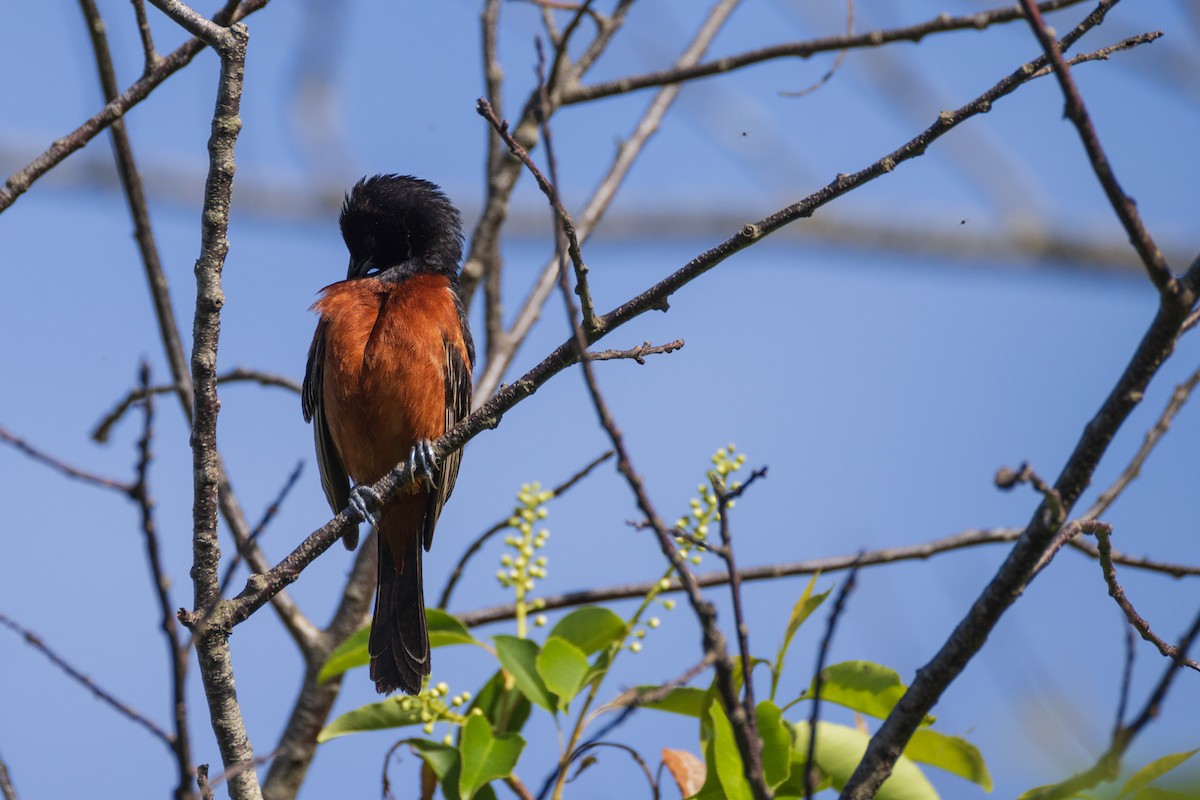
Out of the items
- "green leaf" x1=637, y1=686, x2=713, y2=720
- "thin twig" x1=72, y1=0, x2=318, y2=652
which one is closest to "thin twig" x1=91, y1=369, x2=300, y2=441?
"thin twig" x1=72, y1=0, x2=318, y2=652

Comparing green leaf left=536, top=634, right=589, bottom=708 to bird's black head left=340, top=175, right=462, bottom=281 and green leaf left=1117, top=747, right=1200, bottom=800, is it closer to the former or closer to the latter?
green leaf left=1117, top=747, right=1200, bottom=800

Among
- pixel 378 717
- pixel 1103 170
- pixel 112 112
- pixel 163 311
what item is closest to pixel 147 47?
pixel 112 112

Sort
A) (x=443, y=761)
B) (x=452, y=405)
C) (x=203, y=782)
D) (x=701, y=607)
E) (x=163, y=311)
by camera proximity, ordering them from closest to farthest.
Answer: (x=701, y=607), (x=203, y=782), (x=443, y=761), (x=163, y=311), (x=452, y=405)

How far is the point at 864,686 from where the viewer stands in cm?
301

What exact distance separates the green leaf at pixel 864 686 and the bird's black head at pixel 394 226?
286 centimetres

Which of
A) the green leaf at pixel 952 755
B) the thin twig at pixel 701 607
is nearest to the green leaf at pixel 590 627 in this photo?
the green leaf at pixel 952 755

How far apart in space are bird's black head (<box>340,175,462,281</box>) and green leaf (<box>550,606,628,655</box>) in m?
2.48

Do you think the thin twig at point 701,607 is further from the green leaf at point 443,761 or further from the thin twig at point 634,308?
the green leaf at point 443,761

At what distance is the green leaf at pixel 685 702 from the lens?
120 inches

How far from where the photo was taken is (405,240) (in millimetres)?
5363

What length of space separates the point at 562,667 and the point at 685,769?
0.39 meters

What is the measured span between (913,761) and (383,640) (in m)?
1.89

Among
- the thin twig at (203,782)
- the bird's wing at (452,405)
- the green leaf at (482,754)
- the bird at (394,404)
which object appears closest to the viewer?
the thin twig at (203,782)

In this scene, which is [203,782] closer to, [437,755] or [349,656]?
[437,755]
